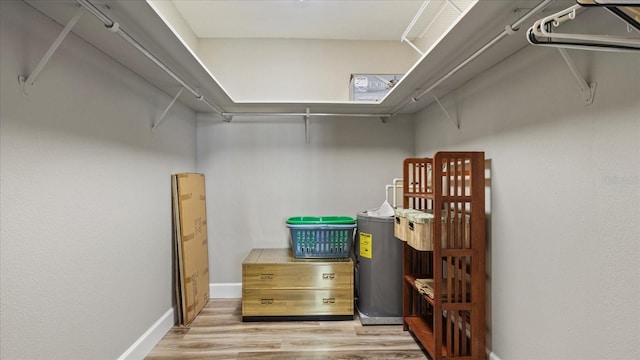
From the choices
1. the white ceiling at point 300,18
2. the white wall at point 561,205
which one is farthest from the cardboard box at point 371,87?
the white wall at point 561,205

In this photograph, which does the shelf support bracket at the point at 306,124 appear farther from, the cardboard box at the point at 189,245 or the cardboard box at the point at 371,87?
the cardboard box at the point at 189,245

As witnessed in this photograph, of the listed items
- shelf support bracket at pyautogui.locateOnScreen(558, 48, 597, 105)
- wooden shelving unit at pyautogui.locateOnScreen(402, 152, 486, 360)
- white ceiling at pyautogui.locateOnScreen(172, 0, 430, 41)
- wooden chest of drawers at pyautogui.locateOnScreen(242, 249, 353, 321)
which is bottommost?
wooden chest of drawers at pyautogui.locateOnScreen(242, 249, 353, 321)

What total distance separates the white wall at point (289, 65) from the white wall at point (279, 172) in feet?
1.09

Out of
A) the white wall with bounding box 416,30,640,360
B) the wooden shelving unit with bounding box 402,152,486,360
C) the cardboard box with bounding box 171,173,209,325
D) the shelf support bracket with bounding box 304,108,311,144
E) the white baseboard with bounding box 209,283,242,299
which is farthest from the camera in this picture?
the white baseboard with bounding box 209,283,242,299

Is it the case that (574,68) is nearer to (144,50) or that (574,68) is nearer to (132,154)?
(144,50)

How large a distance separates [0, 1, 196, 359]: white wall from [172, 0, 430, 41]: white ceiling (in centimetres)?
106

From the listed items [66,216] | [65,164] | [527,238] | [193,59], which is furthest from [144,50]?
[527,238]

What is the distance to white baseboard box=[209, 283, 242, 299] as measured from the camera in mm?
3463

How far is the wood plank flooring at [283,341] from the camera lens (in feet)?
7.66

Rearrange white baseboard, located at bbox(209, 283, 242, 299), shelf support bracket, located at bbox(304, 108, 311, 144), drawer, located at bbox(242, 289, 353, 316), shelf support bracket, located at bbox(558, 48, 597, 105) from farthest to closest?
1. white baseboard, located at bbox(209, 283, 242, 299)
2. shelf support bracket, located at bbox(304, 108, 311, 144)
3. drawer, located at bbox(242, 289, 353, 316)
4. shelf support bracket, located at bbox(558, 48, 597, 105)

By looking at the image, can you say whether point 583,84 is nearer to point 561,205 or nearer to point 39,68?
point 561,205

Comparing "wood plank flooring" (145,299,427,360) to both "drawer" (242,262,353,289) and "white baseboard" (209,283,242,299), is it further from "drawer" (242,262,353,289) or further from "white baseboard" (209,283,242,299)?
"white baseboard" (209,283,242,299)

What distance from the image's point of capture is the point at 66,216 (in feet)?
5.13

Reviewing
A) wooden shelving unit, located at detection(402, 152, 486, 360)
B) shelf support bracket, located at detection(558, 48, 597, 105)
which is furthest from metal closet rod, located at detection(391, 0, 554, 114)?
wooden shelving unit, located at detection(402, 152, 486, 360)
